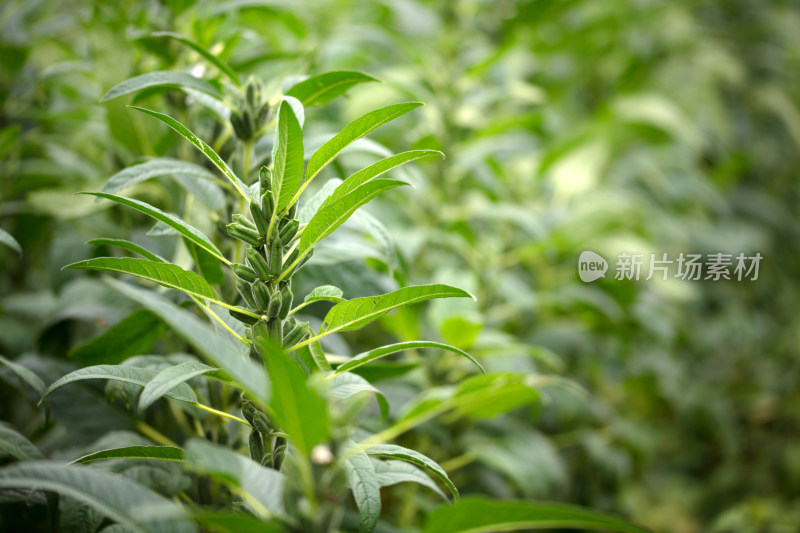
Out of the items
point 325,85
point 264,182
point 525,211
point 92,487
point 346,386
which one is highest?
point 525,211

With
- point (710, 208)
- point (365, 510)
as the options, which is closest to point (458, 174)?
point (365, 510)

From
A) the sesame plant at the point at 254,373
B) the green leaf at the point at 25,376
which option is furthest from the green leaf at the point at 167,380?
the green leaf at the point at 25,376

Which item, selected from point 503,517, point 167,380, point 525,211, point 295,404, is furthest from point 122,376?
point 525,211

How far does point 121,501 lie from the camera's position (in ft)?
1.06

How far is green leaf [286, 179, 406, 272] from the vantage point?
0.39 m

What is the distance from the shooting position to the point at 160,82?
470 mm

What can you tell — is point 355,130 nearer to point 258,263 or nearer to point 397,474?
point 258,263

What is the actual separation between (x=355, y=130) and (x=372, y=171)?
0.03 metres

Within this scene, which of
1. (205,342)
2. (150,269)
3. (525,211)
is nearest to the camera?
(205,342)

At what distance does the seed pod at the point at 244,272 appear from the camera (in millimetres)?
413

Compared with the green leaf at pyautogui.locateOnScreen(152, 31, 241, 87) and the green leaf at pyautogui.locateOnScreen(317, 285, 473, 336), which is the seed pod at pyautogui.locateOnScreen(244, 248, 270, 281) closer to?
the green leaf at pyautogui.locateOnScreen(317, 285, 473, 336)

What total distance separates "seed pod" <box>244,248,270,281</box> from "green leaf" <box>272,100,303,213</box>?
1.4 inches

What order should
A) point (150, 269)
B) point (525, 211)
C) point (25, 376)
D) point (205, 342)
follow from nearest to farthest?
1. point (205, 342)
2. point (150, 269)
3. point (25, 376)
4. point (525, 211)

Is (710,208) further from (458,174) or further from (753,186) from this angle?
(458,174)
